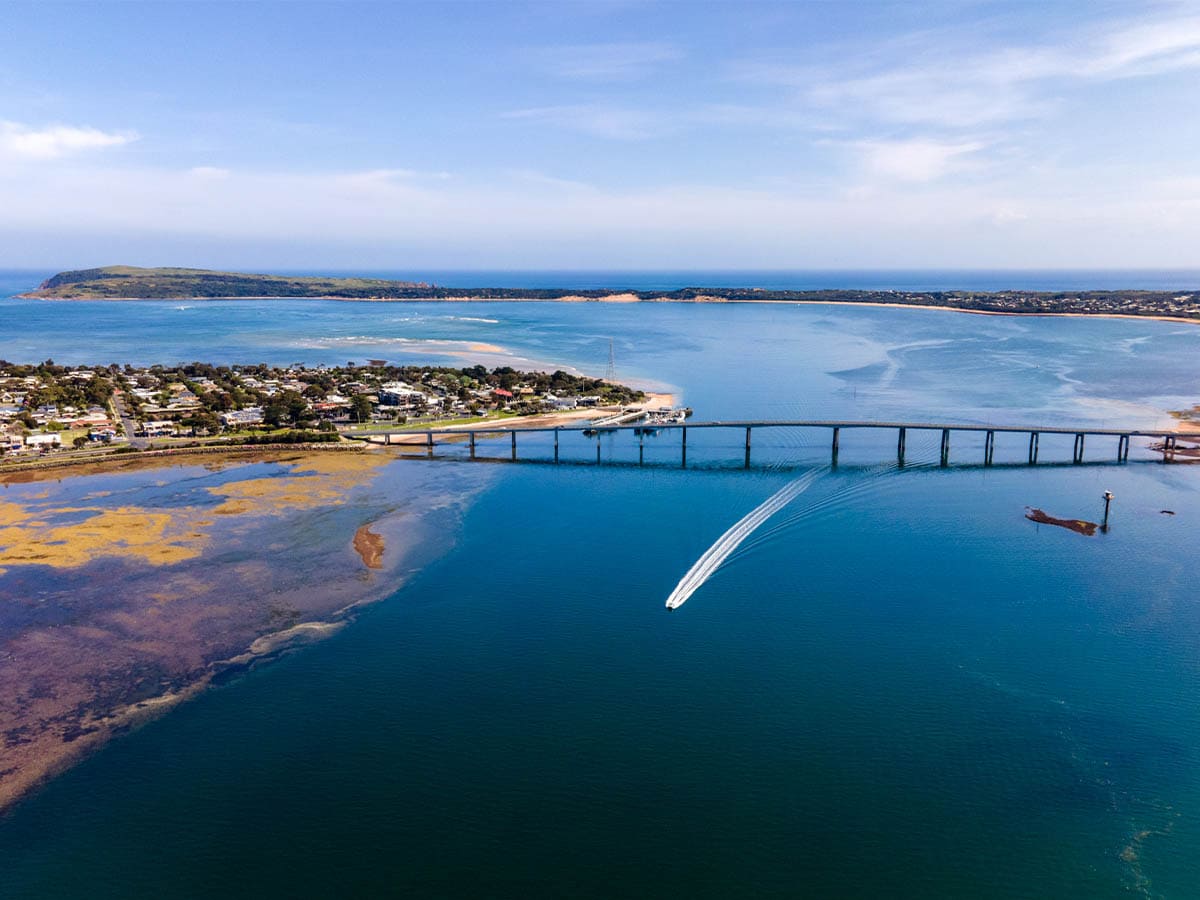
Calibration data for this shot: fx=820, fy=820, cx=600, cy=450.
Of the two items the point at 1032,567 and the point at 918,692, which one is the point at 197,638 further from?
the point at 1032,567

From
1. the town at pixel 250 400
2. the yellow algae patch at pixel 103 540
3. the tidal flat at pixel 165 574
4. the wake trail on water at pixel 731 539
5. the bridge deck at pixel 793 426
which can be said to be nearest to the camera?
the tidal flat at pixel 165 574

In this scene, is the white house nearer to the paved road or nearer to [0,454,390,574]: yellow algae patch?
the paved road

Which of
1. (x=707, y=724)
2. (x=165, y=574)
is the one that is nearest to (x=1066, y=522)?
(x=707, y=724)

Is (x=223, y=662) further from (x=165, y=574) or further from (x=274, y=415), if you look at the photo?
(x=274, y=415)

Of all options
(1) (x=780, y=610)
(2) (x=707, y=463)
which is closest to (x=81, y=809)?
(1) (x=780, y=610)

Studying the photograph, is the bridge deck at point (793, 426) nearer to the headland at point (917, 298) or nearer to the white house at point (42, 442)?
the white house at point (42, 442)

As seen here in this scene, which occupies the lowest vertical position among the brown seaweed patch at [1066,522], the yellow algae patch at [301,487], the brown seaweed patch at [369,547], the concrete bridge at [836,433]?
the brown seaweed patch at [369,547]

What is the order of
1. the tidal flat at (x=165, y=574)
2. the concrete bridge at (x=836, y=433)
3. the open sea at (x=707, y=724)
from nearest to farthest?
1. the open sea at (x=707, y=724)
2. the tidal flat at (x=165, y=574)
3. the concrete bridge at (x=836, y=433)

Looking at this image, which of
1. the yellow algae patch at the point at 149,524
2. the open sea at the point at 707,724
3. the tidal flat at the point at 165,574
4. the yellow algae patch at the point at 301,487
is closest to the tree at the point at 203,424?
the tidal flat at the point at 165,574
